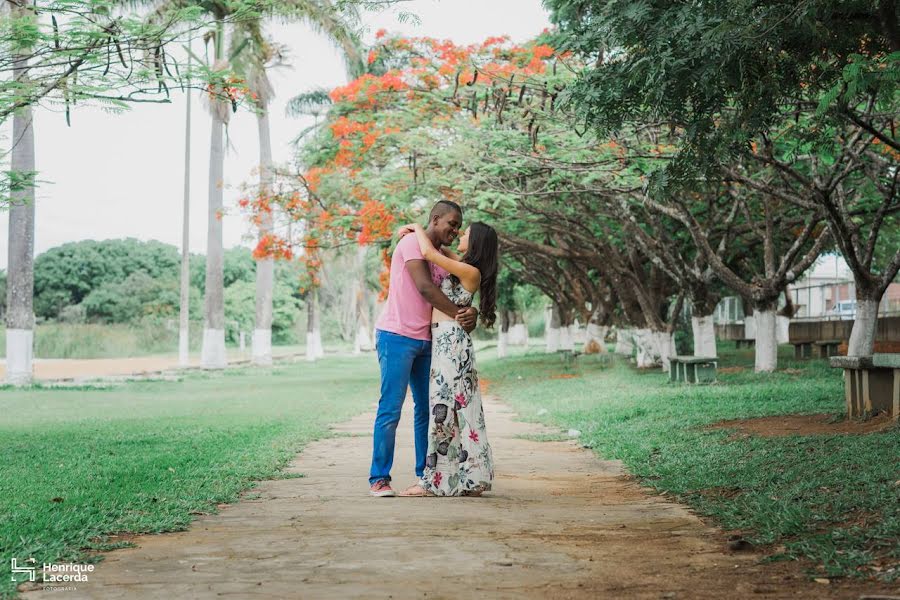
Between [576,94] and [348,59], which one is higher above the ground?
[348,59]

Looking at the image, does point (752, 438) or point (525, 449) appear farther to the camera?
point (525, 449)

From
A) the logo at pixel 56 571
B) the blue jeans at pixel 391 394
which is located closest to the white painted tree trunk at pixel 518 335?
the blue jeans at pixel 391 394

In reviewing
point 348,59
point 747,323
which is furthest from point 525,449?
point 747,323

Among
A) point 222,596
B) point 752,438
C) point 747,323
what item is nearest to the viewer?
point 222,596

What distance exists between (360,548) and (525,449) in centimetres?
521

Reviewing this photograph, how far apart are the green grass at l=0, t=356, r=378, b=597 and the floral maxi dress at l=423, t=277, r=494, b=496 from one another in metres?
1.42

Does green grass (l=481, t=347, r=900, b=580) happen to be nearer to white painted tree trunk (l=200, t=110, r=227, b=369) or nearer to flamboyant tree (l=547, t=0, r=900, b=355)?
flamboyant tree (l=547, t=0, r=900, b=355)

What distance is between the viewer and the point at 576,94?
8.37 metres

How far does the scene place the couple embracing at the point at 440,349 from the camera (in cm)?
650

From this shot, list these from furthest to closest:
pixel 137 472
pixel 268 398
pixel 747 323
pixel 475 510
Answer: pixel 747 323, pixel 268 398, pixel 137 472, pixel 475 510

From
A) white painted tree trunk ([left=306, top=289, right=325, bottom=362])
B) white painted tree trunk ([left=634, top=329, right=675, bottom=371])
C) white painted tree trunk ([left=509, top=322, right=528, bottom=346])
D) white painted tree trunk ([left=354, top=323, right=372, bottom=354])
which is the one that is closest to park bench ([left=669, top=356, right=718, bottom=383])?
white painted tree trunk ([left=634, top=329, right=675, bottom=371])

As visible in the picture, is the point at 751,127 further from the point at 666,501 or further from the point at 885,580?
the point at 885,580

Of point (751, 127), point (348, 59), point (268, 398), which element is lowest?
point (268, 398)

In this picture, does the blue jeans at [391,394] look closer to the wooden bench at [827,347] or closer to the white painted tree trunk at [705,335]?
the white painted tree trunk at [705,335]
